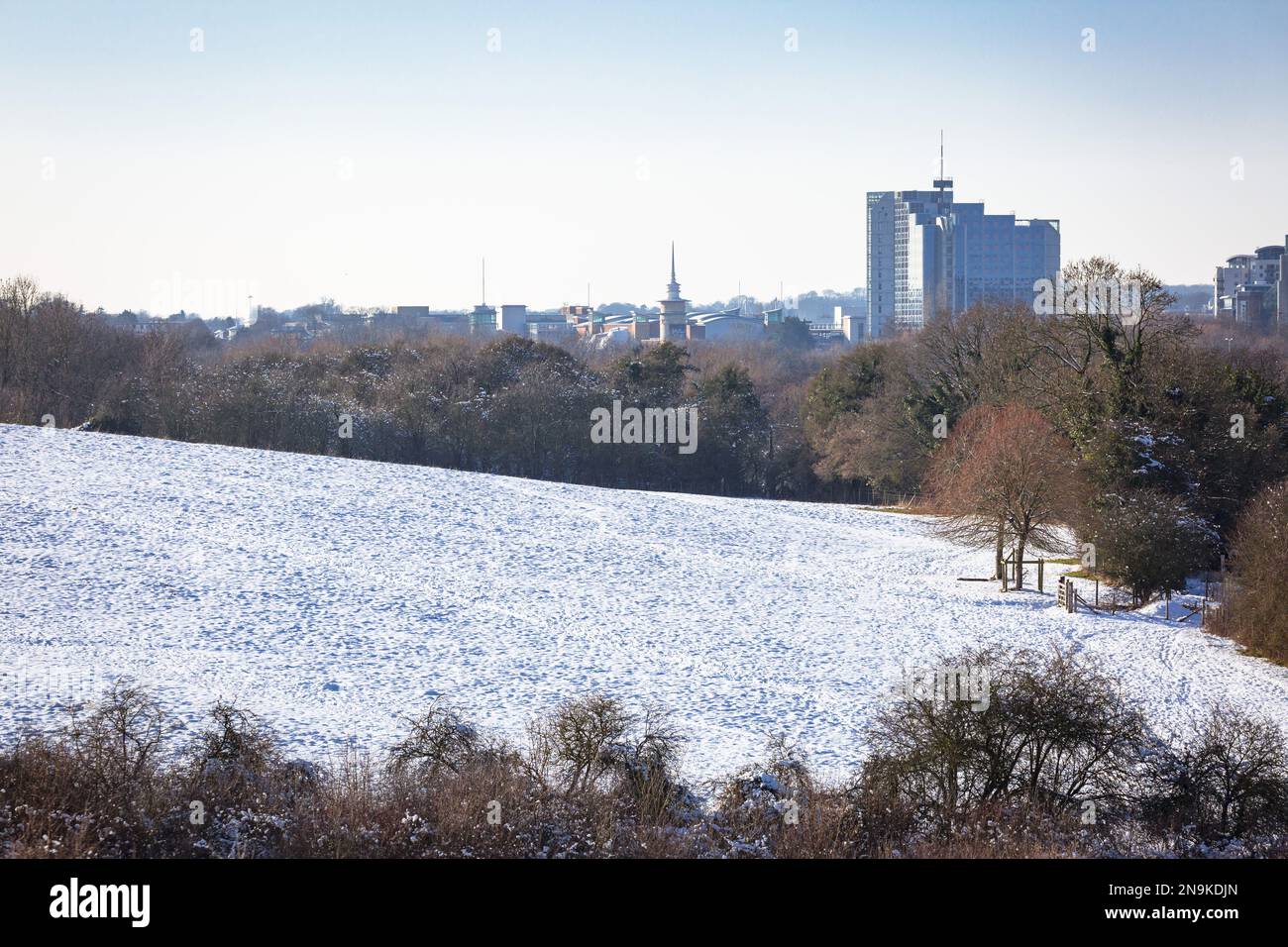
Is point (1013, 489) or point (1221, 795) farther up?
point (1013, 489)

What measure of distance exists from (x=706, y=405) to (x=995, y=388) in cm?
1825

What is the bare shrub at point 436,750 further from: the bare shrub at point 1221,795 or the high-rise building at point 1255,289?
the high-rise building at point 1255,289

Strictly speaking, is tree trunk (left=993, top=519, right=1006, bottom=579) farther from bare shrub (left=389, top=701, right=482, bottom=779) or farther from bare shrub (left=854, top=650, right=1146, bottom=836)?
bare shrub (left=389, top=701, right=482, bottom=779)

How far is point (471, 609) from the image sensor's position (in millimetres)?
30156

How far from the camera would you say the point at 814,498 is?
6538 cm

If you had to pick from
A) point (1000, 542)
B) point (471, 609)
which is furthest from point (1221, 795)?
point (1000, 542)

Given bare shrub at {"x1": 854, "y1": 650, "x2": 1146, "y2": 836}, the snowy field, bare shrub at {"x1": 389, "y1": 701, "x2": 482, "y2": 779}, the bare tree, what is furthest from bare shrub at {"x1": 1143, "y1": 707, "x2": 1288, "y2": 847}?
the bare tree

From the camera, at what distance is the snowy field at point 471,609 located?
22.3 m

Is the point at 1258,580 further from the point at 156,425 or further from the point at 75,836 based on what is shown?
the point at 156,425

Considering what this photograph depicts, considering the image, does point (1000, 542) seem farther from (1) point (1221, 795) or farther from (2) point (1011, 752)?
(1) point (1221, 795)

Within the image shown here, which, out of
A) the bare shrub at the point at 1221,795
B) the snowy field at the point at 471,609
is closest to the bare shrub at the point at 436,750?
the snowy field at the point at 471,609

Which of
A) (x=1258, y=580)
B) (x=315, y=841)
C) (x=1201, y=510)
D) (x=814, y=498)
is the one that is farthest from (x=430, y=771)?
(x=814, y=498)

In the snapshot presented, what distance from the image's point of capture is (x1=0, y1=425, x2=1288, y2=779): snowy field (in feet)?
73.2

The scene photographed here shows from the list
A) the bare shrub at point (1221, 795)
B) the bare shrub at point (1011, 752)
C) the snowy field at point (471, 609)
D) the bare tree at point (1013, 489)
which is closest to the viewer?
the bare shrub at point (1221, 795)
